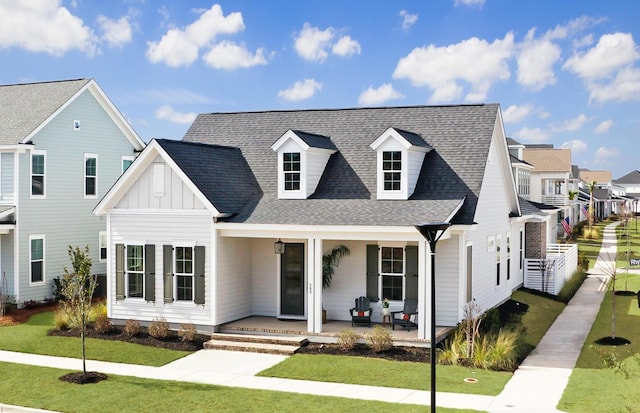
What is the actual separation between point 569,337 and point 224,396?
12.0 meters

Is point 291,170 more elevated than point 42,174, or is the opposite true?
point 42,174

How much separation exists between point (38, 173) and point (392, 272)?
14.7 metres

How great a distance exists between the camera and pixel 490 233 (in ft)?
78.4

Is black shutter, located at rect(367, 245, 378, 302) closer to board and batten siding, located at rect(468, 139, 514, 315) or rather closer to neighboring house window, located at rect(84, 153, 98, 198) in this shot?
board and batten siding, located at rect(468, 139, 514, 315)

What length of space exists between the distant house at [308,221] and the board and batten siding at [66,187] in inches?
261

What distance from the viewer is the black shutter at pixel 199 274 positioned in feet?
67.7

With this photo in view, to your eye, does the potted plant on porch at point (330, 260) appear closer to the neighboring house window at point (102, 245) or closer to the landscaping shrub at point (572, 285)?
the landscaping shrub at point (572, 285)

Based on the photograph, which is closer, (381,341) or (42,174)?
(381,341)

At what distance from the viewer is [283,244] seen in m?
21.9

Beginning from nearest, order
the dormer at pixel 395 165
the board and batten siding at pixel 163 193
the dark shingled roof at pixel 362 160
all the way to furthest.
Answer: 1. the dark shingled roof at pixel 362 160
2. the board and batten siding at pixel 163 193
3. the dormer at pixel 395 165

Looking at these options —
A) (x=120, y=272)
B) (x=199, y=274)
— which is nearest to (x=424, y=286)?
(x=199, y=274)

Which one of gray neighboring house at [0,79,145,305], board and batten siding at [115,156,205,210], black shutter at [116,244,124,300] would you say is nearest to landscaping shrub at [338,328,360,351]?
board and batten siding at [115,156,205,210]

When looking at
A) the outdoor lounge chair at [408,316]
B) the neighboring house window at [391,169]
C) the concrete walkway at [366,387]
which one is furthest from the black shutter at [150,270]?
the neighboring house window at [391,169]

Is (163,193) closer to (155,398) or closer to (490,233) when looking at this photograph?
(155,398)
